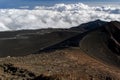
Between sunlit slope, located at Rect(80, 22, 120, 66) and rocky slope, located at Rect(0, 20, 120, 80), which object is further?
sunlit slope, located at Rect(80, 22, 120, 66)

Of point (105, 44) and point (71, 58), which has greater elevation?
point (71, 58)

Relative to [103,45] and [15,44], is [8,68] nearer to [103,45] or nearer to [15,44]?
[103,45]

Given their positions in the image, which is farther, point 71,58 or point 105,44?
point 105,44

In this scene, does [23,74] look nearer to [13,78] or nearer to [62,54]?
[13,78]

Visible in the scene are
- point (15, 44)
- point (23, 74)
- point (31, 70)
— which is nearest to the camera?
point (23, 74)

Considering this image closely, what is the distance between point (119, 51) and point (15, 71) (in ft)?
194

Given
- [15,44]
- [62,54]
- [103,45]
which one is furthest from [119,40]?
[15,44]

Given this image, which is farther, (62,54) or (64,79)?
(62,54)

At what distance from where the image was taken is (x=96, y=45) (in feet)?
286

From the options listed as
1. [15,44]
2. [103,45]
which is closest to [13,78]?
[103,45]

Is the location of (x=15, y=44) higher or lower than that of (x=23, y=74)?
lower

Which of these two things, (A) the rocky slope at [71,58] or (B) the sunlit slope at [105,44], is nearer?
(A) the rocky slope at [71,58]

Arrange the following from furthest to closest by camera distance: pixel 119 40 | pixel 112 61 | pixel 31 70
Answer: pixel 119 40
pixel 112 61
pixel 31 70

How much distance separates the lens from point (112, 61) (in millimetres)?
81062
